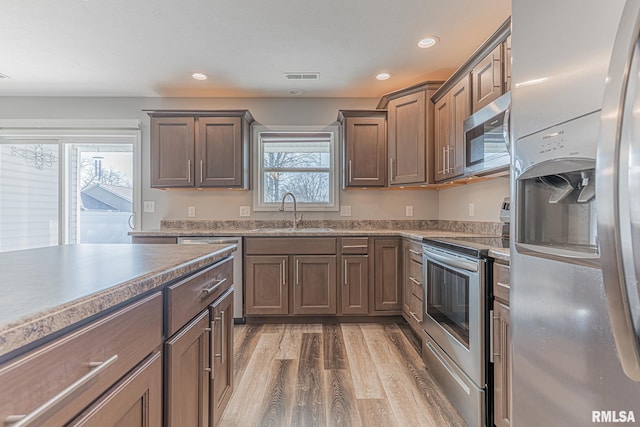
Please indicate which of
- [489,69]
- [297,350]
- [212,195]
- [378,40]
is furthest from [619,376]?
[212,195]

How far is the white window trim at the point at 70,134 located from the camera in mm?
3580

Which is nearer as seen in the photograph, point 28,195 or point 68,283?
point 68,283

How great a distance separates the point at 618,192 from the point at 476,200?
236 cm

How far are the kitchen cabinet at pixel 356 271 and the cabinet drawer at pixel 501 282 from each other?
1.60 m

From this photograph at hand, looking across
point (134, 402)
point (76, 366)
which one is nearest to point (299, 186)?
point (134, 402)

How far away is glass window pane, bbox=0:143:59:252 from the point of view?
3.58 m

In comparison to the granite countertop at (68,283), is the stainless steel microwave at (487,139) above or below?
above

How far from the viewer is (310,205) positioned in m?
3.64

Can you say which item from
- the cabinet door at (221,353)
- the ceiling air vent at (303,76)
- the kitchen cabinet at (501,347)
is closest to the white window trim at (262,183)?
the ceiling air vent at (303,76)

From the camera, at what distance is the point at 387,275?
3021mm

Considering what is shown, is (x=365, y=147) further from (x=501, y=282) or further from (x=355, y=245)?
(x=501, y=282)

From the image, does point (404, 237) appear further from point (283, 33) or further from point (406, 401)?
point (283, 33)

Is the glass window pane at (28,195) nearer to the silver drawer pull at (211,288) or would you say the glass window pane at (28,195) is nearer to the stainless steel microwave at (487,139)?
the silver drawer pull at (211,288)

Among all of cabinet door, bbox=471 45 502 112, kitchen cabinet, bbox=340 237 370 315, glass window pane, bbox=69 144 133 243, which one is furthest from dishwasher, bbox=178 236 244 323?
cabinet door, bbox=471 45 502 112
